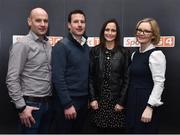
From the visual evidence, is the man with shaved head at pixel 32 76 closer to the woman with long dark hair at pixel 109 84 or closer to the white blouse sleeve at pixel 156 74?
the woman with long dark hair at pixel 109 84

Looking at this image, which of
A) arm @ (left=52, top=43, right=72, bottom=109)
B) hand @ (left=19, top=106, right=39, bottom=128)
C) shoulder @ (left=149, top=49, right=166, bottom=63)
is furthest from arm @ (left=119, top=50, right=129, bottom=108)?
hand @ (left=19, top=106, right=39, bottom=128)

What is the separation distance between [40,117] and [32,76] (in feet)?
1.03

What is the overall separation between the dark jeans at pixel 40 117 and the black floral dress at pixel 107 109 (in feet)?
1.35

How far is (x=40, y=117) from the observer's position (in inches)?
88.0

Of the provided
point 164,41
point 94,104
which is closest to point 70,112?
point 94,104

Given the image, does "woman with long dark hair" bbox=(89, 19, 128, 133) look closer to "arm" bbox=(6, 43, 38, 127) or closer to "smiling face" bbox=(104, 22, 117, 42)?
"smiling face" bbox=(104, 22, 117, 42)

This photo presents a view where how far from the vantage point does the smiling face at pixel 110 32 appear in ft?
8.05

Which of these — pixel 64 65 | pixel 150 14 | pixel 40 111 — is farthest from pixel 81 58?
pixel 150 14

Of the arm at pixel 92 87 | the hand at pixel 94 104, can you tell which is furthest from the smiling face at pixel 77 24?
the hand at pixel 94 104

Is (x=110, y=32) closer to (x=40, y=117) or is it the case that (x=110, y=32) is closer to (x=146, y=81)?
(x=146, y=81)

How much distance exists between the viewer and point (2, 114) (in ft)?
10.1

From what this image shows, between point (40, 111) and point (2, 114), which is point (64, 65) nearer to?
point (40, 111)

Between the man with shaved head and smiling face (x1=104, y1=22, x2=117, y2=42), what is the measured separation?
0.50 meters

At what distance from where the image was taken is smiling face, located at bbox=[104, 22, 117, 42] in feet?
8.05
